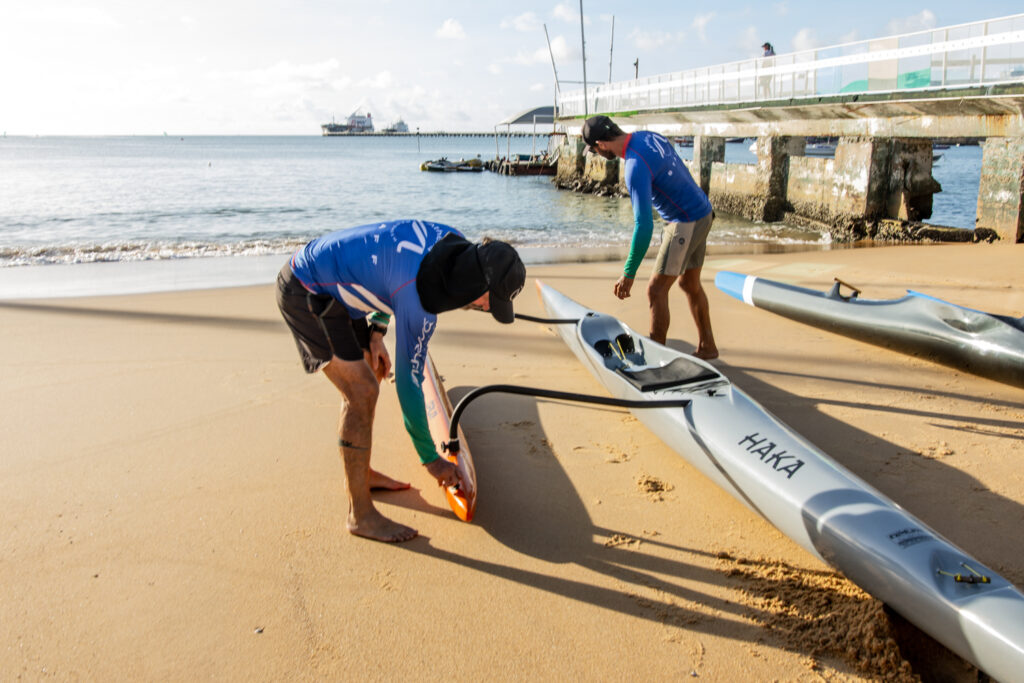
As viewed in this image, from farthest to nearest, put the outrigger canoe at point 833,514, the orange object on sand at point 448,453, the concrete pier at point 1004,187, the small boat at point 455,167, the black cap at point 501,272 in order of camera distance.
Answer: the small boat at point 455,167, the concrete pier at point 1004,187, the orange object on sand at point 448,453, the black cap at point 501,272, the outrigger canoe at point 833,514

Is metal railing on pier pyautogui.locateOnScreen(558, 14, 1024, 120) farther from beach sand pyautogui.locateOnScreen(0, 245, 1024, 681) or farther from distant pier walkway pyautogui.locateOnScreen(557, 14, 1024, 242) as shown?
beach sand pyautogui.locateOnScreen(0, 245, 1024, 681)

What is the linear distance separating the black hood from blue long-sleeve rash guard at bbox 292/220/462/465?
35 millimetres

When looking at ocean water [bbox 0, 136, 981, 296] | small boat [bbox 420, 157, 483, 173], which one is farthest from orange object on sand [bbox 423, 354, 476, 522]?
small boat [bbox 420, 157, 483, 173]

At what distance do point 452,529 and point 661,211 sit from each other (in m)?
2.86

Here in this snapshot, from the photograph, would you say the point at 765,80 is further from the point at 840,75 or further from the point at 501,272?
the point at 501,272

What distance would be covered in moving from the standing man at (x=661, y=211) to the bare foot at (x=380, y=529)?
232cm

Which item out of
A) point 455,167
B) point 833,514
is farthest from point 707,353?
point 455,167

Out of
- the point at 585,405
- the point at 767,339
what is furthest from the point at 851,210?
the point at 585,405

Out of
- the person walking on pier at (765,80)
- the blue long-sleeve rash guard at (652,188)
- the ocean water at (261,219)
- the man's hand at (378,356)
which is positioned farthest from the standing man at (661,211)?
the person walking on pier at (765,80)

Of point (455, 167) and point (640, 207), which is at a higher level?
point (455, 167)

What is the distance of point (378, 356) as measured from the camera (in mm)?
3258

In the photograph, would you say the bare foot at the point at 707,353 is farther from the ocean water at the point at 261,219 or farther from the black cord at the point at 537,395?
the ocean water at the point at 261,219

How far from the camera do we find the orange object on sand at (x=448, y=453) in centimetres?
311

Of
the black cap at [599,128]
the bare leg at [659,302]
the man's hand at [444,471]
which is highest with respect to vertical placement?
the black cap at [599,128]
